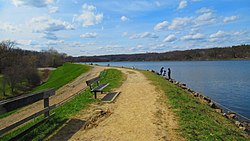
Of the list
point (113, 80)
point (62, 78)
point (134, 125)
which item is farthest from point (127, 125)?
point (62, 78)

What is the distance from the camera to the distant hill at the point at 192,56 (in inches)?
6033

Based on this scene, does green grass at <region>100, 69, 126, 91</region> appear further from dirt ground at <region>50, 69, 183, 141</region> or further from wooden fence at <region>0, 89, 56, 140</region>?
wooden fence at <region>0, 89, 56, 140</region>

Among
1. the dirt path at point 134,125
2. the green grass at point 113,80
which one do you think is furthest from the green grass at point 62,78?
the dirt path at point 134,125

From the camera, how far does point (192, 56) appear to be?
16625 cm

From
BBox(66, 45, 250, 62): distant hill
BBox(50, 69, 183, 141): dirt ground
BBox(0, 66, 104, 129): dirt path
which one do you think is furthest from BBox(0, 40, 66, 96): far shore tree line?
BBox(66, 45, 250, 62): distant hill

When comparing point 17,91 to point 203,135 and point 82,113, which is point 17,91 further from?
point 203,135

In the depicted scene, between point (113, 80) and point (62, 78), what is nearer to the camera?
point (113, 80)

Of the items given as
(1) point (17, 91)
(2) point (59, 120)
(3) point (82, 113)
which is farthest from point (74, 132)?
(1) point (17, 91)

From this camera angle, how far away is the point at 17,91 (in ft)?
136

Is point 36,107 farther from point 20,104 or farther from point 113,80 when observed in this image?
point 20,104

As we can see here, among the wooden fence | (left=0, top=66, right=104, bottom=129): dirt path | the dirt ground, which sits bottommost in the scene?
(left=0, top=66, right=104, bottom=129): dirt path

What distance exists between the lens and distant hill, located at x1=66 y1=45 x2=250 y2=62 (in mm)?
153250

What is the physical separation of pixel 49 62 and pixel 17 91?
56567 mm

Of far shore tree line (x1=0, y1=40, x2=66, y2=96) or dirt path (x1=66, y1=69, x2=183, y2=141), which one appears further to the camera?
far shore tree line (x1=0, y1=40, x2=66, y2=96)
